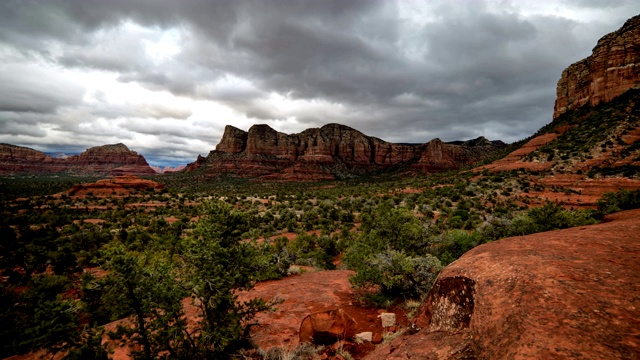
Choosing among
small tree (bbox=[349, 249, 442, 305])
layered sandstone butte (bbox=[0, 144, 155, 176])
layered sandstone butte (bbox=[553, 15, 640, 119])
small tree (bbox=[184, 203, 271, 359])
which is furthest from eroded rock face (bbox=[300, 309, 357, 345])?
layered sandstone butte (bbox=[0, 144, 155, 176])

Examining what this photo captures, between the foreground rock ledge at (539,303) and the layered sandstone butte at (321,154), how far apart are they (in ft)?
342

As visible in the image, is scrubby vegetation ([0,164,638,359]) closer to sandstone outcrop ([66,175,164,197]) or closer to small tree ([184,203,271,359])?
small tree ([184,203,271,359])

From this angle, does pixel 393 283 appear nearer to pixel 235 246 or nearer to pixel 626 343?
pixel 235 246

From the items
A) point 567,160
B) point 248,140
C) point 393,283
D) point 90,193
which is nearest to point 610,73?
point 567,160

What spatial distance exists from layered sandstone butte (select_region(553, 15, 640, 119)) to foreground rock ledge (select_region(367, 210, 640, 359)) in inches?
2331

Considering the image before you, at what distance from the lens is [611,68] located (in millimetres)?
42781

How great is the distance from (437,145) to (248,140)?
310ft

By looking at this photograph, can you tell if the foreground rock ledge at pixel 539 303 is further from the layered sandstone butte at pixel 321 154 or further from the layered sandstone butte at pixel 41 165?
the layered sandstone butte at pixel 41 165

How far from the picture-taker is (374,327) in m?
7.23

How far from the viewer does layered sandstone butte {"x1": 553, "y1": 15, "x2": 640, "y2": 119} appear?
4122 centimetres

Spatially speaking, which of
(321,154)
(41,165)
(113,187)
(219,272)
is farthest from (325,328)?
(41,165)

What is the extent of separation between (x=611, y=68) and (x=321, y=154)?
350ft

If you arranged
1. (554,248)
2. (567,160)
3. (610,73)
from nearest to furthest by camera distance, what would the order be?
(554,248)
(567,160)
(610,73)

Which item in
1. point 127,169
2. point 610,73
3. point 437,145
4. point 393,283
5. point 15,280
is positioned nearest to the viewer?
point 393,283
